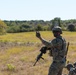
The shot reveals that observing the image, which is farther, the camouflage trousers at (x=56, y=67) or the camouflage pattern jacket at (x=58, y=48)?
the camouflage trousers at (x=56, y=67)

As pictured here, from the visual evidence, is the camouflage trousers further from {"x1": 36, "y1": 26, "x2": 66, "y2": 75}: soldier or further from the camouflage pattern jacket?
the camouflage pattern jacket

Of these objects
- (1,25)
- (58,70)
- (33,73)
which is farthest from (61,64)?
(1,25)

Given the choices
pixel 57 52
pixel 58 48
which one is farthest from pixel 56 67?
pixel 58 48

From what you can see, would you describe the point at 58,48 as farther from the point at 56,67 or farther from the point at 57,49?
the point at 56,67

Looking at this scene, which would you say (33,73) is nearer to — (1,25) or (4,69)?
(4,69)

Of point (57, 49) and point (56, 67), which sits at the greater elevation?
point (57, 49)

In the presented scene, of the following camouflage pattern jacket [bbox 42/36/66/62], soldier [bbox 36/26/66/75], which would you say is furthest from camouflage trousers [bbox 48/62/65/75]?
camouflage pattern jacket [bbox 42/36/66/62]

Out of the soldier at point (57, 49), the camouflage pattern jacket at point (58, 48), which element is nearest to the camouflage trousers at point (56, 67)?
the soldier at point (57, 49)

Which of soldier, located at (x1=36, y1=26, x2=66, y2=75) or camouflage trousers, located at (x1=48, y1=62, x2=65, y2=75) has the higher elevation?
soldier, located at (x1=36, y1=26, x2=66, y2=75)

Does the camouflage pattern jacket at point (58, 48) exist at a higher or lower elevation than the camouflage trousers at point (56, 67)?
higher

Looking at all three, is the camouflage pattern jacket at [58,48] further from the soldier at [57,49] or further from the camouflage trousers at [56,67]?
the camouflage trousers at [56,67]

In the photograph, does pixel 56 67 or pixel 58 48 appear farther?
pixel 56 67

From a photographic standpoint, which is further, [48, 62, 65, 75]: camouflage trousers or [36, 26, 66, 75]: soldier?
[48, 62, 65, 75]: camouflage trousers

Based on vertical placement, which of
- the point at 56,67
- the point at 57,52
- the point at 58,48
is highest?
the point at 58,48
